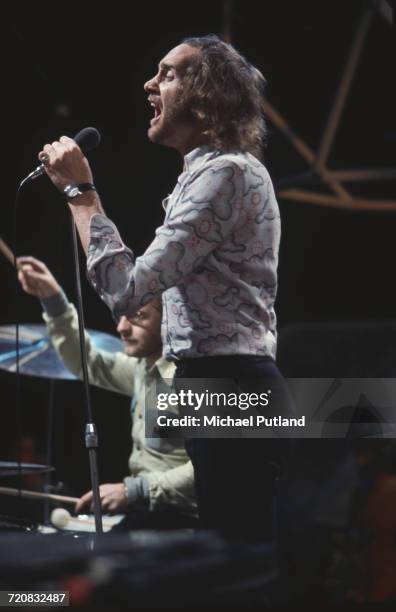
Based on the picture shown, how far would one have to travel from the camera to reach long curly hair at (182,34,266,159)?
4.96ft

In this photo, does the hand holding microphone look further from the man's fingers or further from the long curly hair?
the man's fingers

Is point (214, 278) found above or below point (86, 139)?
below

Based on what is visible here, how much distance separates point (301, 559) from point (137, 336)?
1.59 metres

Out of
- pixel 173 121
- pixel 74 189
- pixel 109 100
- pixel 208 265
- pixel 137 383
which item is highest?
pixel 109 100

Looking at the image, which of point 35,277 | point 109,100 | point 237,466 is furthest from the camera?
point 109,100

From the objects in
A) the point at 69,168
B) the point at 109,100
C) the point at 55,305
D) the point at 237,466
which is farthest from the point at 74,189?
the point at 109,100

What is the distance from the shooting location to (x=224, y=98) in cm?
152

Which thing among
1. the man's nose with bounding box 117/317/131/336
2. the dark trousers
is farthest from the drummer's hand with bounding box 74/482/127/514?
the dark trousers

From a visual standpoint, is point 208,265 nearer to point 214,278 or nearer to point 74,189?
point 214,278

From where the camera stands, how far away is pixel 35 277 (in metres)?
2.23

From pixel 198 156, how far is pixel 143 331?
3.17 feet

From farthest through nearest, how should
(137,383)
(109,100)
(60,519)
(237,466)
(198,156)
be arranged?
(109,100)
(137,383)
(60,519)
(198,156)
(237,466)

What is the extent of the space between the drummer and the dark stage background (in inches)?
23.1

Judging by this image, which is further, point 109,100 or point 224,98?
point 109,100
